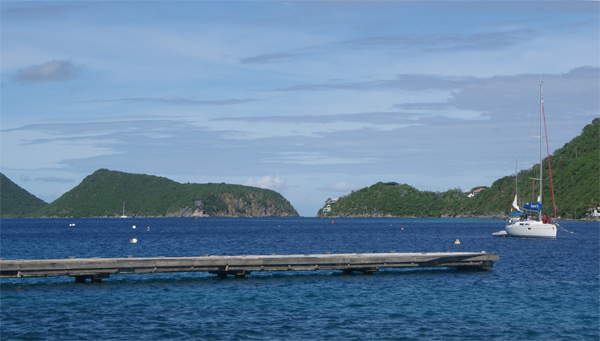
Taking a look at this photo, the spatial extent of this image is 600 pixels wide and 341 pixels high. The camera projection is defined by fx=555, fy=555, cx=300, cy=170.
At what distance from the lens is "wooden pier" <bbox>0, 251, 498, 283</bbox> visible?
34562mm

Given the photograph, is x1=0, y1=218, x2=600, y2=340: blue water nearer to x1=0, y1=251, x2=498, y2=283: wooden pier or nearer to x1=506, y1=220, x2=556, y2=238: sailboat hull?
x1=0, y1=251, x2=498, y2=283: wooden pier

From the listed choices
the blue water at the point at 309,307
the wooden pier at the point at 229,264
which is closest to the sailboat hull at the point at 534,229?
the blue water at the point at 309,307

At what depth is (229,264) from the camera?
38000mm

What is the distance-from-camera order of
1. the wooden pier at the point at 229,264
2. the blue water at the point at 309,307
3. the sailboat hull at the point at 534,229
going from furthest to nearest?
1. the sailboat hull at the point at 534,229
2. the wooden pier at the point at 229,264
3. the blue water at the point at 309,307

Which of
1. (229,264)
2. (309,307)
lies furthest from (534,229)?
(309,307)

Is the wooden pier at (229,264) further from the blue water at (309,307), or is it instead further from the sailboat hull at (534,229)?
the sailboat hull at (534,229)

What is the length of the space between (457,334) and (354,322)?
4.63m

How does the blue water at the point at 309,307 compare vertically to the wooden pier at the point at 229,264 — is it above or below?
below

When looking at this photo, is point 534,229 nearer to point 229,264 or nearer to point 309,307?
point 229,264

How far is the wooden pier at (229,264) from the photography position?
113 feet

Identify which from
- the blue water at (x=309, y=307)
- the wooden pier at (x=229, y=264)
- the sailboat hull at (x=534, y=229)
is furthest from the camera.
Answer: the sailboat hull at (x=534, y=229)

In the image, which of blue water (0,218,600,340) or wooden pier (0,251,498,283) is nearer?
blue water (0,218,600,340)

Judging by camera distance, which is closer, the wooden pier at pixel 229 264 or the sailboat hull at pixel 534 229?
the wooden pier at pixel 229 264

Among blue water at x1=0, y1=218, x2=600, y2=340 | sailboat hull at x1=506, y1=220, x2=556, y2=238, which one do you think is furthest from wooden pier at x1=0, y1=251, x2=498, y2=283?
sailboat hull at x1=506, y1=220, x2=556, y2=238
